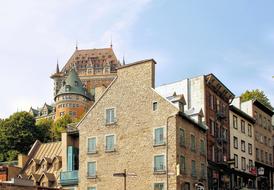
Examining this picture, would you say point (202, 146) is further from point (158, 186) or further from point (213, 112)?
point (158, 186)

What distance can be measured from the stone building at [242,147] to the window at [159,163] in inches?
705

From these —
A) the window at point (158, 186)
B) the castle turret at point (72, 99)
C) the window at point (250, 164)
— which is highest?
the castle turret at point (72, 99)

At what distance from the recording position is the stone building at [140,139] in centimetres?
5403

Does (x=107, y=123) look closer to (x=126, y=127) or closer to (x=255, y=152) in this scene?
(x=126, y=127)

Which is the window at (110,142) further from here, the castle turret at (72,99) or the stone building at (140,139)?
the castle turret at (72,99)

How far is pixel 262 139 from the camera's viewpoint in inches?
3191

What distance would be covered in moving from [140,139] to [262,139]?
102ft

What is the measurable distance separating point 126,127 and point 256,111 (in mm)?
29493

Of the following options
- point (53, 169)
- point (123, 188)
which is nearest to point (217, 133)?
point (123, 188)

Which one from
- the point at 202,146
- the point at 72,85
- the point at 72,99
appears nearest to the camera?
the point at 202,146

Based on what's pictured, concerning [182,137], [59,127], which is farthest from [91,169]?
[59,127]

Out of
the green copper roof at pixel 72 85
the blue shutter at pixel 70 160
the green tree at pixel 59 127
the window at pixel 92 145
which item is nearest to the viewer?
the window at pixel 92 145

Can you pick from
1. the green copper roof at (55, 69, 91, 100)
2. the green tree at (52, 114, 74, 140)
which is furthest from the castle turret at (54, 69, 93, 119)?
the green tree at (52, 114, 74, 140)

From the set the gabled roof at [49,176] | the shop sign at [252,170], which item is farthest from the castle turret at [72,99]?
the gabled roof at [49,176]
